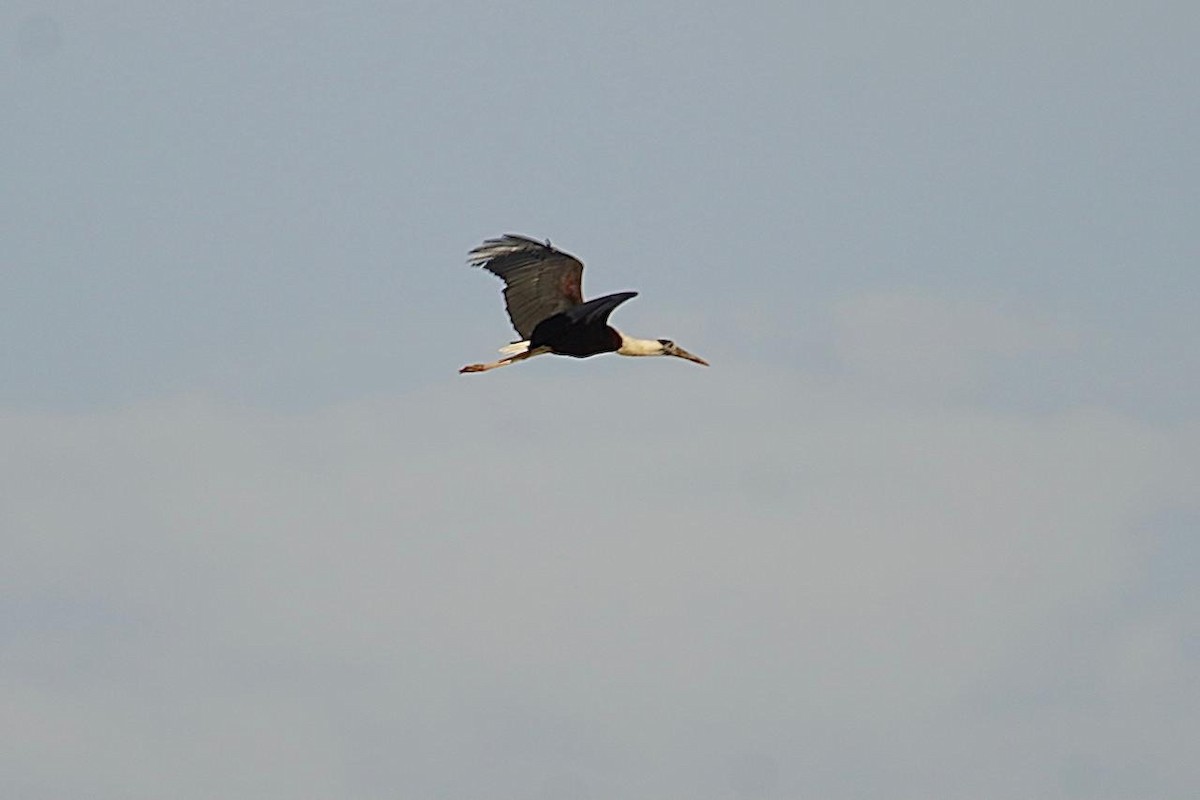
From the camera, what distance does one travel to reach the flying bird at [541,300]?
64000mm

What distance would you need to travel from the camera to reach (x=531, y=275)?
64375mm

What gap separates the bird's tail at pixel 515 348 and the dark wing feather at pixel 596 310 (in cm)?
114

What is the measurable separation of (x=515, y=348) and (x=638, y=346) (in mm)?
4186

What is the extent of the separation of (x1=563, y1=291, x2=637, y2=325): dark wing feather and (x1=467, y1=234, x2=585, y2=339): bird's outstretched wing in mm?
353

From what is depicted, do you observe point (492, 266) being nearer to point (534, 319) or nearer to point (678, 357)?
point (534, 319)

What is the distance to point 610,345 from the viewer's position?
67.5 metres

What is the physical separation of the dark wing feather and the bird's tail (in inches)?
44.9

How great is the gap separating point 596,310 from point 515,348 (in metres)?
4.11

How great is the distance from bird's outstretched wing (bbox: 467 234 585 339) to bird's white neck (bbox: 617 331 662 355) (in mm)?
3668

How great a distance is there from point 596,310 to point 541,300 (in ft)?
10.1

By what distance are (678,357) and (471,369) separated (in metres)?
5.73

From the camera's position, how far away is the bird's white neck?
226ft

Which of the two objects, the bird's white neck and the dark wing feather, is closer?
the dark wing feather

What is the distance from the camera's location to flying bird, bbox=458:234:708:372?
64.0m
